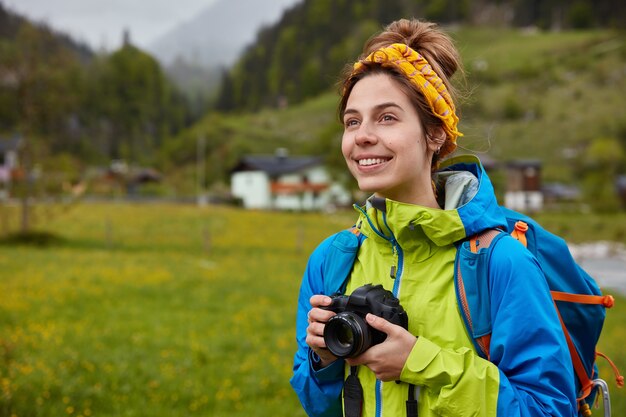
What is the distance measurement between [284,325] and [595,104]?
108 m

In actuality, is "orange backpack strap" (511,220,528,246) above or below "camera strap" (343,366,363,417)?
above

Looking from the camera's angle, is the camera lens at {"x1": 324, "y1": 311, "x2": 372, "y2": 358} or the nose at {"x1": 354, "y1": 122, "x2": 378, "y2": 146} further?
the nose at {"x1": 354, "y1": 122, "x2": 378, "y2": 146}

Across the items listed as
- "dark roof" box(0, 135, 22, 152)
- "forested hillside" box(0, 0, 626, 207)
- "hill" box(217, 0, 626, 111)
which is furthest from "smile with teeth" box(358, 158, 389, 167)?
"hill" box(217, 0, 626, 111)

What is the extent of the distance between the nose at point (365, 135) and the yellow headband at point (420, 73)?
0.23m

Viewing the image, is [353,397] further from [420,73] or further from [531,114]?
[531,114]

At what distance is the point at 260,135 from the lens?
131375 mm

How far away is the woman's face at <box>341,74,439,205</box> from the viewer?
2176 mm

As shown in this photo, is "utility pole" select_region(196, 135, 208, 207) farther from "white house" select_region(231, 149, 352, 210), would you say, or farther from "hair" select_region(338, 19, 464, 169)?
"hair" select_region(338, 19, 464, 169)

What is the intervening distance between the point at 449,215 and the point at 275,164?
79927 millimetres

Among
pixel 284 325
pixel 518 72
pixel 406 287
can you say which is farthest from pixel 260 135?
pixel 406 287

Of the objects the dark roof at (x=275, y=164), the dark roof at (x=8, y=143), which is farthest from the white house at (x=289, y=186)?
the dark roof at (x=8, y=143)

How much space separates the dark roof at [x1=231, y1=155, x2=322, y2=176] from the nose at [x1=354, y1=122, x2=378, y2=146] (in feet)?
249

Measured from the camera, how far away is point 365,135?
2.18 m

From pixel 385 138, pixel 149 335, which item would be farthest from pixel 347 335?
pixel 149 335
